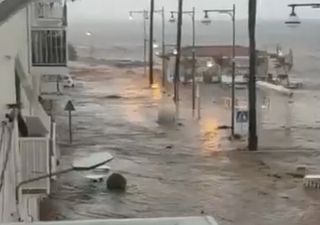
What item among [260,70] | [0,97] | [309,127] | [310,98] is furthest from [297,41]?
[0,97]

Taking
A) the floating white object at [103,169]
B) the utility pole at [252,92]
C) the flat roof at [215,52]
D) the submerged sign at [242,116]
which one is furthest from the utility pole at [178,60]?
the floating white object at [103,169]

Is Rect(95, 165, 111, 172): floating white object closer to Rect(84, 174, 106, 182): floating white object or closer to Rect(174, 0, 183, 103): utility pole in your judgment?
Rect(84, 174, 106, 182): floating white object

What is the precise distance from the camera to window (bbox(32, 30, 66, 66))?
18.6 meters

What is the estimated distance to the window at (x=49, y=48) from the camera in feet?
61.1

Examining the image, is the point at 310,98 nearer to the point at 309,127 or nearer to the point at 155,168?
the point at 309,127

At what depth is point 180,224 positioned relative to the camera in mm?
3367

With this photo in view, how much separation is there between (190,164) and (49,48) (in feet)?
35.2

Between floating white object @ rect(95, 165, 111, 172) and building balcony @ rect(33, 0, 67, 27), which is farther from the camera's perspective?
floating white object @ rect(95, 165, 111, 172)

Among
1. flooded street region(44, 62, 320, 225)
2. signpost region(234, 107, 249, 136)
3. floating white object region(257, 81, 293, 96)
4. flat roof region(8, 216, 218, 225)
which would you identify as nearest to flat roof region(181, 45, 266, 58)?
floating white object region(257, 81, 293, 96)

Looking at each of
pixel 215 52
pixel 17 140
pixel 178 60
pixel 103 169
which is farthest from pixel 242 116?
pixel 215 52

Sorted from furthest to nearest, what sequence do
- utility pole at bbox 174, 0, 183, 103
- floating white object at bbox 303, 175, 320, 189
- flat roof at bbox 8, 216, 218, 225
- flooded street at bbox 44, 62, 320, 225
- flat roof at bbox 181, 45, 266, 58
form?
1. flat roof at bbox 181, 45, 266, 58
2. utility pole at bbox 174, 0, 183, 103
3. floating white object at bbox 303, 175, 320, 189
4. flooded street at bbox 44, 62, 320, 225
5. flat roof at bbox 8, 216, 218, 225

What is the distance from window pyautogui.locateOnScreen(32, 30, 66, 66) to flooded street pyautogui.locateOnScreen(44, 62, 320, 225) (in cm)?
369

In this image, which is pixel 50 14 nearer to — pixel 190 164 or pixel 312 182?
pixel 312 182

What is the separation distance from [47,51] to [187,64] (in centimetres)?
5346
